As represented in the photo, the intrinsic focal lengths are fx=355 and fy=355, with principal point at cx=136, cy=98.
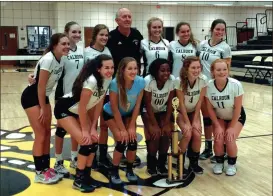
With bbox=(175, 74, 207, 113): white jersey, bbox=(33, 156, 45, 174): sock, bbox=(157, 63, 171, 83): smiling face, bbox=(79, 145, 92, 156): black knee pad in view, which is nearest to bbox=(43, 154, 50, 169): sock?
bbox=(33, 156, 45, 174): sock

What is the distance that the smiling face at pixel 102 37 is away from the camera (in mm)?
3129

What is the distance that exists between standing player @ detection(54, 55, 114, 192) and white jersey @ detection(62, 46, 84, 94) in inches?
11.2

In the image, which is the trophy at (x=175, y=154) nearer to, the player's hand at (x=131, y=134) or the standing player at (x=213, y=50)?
the player's hand at (x=131, y=134)

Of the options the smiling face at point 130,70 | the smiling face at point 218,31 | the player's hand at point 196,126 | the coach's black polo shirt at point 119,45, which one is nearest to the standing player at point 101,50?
the coach's black polo shirt at point 119,45

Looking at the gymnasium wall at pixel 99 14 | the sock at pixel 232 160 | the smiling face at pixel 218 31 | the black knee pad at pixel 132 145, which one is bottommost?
the sock at pixel 232 160

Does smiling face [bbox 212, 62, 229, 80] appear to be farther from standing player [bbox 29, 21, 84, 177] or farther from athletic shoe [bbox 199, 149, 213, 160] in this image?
standing player [bbox 29, 21, 84, 177]

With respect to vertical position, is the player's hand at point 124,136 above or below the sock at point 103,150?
above

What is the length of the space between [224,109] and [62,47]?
1566 millimetres

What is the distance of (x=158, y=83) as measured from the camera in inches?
123

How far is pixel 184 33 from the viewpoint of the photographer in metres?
3.39

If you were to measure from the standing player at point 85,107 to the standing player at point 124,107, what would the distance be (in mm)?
131

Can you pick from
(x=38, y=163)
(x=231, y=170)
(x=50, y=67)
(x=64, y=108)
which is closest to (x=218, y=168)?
(x=231, y=170)

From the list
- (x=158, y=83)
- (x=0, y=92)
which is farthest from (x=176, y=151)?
(x=0, y=92)

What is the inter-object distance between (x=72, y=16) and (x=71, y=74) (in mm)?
11349
